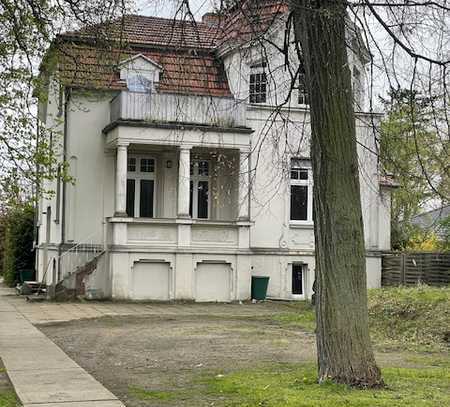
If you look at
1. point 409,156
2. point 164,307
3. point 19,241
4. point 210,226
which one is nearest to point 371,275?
point 210,226

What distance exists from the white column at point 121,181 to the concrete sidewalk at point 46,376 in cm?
1062

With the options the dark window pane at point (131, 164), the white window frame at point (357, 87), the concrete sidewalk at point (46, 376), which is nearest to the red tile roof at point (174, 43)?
the white window frame at point (357, 87)

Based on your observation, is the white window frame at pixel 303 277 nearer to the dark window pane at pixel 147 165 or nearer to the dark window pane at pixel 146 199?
the dark window pane at pixel 146 199

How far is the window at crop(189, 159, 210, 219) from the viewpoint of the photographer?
3041 cm

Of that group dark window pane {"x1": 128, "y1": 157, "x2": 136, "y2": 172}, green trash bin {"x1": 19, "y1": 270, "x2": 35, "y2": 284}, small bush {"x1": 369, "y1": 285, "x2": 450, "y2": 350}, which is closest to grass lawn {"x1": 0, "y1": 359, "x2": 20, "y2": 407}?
small bush {"x1": 369, "y1": 285, "x2": 450, "y2": 350}

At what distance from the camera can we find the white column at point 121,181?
27.3 metres

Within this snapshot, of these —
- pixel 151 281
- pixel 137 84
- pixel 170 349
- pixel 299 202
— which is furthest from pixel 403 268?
pixel 170 349

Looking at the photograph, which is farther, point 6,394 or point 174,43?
point 174,43

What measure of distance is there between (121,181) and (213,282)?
15.7 feet

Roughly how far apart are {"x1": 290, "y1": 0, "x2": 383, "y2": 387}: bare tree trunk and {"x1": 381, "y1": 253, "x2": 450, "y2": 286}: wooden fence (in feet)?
73.0

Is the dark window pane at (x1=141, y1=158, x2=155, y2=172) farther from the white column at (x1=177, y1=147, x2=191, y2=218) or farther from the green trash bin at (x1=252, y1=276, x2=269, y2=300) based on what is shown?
the green trash bin at (x1=252, y1=276, x2=269, y2=300)

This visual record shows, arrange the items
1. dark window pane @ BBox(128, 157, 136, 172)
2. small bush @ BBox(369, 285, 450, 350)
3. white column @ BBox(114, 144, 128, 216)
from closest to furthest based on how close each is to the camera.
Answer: small bush @ BBox(369, 285, 450, 350), white column @ BBox(114, 144, 128, 216), dark window pane @ BBox(128, 157, 136, 172)

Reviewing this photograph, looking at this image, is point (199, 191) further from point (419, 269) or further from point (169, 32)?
point (169, 32)

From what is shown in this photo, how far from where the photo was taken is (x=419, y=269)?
102 ft
